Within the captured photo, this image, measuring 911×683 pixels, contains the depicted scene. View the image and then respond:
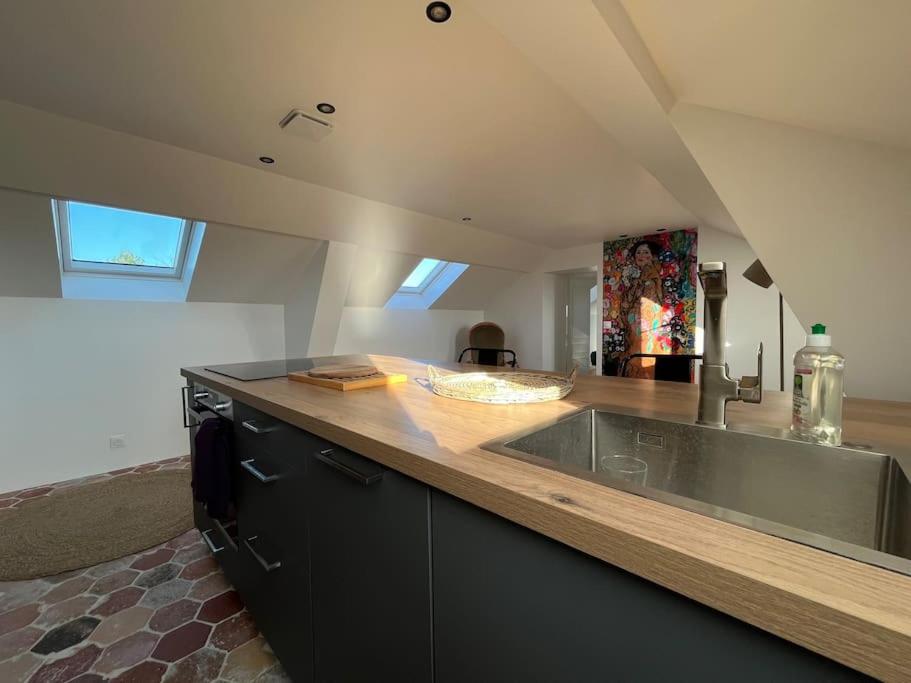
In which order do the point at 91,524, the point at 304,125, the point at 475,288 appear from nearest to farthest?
the point at 304,125, the point at 91,524, the point at 475,288

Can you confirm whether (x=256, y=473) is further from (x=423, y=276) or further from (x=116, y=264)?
(x=423, y=276)

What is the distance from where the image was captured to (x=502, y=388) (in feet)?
3.87

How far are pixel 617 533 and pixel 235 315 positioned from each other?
4034 mm

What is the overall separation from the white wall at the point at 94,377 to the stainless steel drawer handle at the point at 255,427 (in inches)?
106

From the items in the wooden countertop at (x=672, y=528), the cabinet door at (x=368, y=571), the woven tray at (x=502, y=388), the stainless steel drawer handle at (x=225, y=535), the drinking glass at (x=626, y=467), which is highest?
the woven tray at (x=502, y=388)

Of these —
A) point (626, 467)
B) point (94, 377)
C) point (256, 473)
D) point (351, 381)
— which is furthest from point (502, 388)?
point (94, 377)

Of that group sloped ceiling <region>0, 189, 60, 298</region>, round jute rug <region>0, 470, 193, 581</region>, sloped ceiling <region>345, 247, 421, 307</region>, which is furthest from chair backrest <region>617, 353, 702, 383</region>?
sloped ceiling <region>0, 189, 60, 298</region>

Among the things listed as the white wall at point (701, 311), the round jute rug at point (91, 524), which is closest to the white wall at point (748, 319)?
the white wall at point (701, 311)

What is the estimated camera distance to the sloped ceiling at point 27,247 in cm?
231

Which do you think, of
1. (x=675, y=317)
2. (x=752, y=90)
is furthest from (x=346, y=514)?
(x=675, y=317)

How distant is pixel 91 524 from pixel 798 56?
12.8 feet

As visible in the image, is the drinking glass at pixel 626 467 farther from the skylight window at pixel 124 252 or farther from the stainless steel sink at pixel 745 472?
the skylight window at pixel 124 252

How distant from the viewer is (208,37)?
144 centimetres

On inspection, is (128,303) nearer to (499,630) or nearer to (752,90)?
(499,630)
